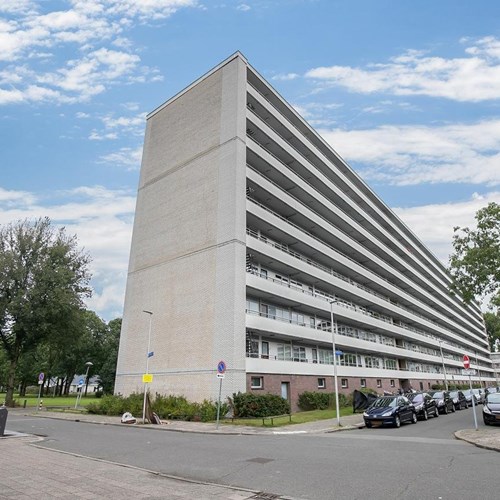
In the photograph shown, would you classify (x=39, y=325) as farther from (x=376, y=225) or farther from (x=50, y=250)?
(x=376, y=225)

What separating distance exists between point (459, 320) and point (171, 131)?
86193mm

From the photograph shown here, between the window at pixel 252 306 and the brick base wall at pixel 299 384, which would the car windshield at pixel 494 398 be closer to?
the brick base wall at pixel 299 384

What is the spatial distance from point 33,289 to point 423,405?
3344 cm

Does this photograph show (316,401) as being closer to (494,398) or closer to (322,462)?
(494,398)

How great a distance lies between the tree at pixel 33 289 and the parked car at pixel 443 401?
1275 inches

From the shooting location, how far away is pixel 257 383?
2642cm

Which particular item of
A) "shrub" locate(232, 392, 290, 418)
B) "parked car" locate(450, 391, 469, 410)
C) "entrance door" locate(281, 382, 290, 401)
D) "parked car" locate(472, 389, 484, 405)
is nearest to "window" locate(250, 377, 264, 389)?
"shrub" locate(232, 392, 290, 418)

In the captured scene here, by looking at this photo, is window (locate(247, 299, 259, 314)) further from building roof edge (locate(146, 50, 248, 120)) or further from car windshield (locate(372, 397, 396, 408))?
building roof edge (locate(146, 50, 248, 120))

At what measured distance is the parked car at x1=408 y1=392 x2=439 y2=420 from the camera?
2392 cm

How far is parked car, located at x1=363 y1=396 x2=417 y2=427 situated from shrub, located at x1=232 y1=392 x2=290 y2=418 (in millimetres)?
5780

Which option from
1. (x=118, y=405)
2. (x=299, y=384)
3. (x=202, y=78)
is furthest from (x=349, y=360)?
(x=202, y=78)

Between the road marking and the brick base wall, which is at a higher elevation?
the brick base wall

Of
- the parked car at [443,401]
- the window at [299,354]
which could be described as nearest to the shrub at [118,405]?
the window at [299,354]

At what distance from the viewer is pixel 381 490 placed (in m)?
7.41
